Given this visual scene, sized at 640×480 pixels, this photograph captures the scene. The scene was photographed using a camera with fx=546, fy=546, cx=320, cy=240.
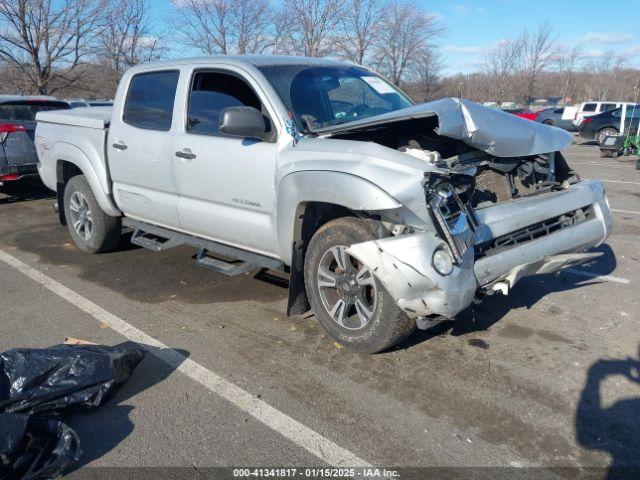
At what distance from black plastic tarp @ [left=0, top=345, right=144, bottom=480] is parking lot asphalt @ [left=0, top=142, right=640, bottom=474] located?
0.45 ft

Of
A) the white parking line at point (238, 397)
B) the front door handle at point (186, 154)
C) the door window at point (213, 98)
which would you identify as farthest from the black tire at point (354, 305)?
the front door handle at point (186, 154)

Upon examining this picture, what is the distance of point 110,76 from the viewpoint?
21.9 metres

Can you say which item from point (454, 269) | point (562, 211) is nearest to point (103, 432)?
point (454, 269)

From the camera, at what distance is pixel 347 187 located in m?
3.40

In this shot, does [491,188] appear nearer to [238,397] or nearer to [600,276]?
[600,276]

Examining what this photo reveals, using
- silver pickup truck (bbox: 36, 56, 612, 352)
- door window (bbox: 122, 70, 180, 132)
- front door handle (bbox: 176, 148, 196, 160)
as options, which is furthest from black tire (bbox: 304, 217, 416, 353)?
door window (bbox: 122, 70, 180, 132)

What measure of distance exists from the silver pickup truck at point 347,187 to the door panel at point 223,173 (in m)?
0.01

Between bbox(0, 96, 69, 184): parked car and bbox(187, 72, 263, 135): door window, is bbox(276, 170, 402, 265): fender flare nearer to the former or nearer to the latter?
bbox(187, 72, 263, 135): door window

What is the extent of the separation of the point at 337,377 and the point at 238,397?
638 mm

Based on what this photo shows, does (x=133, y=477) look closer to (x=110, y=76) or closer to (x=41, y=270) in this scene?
(x=41, y=270)

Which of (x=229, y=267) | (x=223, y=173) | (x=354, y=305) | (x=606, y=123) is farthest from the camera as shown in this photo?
(x=606, y=123)

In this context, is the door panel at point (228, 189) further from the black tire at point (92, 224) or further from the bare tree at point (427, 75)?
the bare tree at point (427, 75)

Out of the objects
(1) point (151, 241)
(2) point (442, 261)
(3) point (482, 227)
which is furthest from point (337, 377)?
(1) point (151, 241)

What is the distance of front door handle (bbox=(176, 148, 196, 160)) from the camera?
452 centimetres
